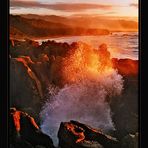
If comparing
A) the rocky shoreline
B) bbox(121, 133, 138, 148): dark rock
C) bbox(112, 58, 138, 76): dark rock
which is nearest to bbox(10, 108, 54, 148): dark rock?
the rocky shoreline

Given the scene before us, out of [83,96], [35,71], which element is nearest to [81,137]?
[83,96]

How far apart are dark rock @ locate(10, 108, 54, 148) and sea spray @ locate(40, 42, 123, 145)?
0.03 metres

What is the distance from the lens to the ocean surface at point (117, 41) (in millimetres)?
1291

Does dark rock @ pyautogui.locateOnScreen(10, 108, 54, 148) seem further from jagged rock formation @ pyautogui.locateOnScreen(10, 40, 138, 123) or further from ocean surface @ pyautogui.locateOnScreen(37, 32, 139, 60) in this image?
ocean surface @ pyautogui.locateOnScreen(37, 32, 139, 60)

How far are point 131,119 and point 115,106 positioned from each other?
87 mm

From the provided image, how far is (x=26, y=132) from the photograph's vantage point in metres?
1.30

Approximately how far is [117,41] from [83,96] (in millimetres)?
281

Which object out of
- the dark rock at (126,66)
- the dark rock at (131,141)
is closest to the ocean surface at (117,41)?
the dark rock at (126,66)

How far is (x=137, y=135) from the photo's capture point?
128cm

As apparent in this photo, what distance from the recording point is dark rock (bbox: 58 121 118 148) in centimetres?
129

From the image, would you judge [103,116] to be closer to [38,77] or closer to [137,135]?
[137,135]
